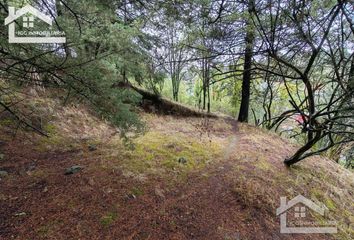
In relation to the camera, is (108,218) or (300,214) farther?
(300,214)

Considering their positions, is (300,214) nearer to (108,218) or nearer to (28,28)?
(108,218)

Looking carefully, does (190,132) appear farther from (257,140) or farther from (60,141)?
(60,141)

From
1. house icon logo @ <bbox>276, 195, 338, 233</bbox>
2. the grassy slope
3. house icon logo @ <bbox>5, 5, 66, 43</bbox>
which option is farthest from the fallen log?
house icon logo @ <bbox>5, 5, 66, 43</bbox>

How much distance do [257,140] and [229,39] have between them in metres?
2.85

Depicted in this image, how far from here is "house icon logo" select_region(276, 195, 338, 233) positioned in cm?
264

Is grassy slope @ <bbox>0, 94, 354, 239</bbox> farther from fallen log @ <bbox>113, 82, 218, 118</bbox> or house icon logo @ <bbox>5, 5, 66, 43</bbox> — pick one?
fallen log @ <bbox>113, 82, 218, 118</bbox>

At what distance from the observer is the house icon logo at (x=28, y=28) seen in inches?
77.0

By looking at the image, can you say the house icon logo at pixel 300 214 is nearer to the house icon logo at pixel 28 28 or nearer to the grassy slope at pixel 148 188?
the grassy slope at pixel 148 188

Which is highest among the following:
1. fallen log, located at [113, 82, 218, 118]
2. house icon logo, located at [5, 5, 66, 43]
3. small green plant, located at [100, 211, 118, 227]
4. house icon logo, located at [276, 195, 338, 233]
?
house icon logo, located at [5, 5, 66, 43]

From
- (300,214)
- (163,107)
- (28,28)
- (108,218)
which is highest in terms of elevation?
(28,28)

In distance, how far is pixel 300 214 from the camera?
291cm

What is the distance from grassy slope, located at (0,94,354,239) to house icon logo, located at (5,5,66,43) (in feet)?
5.21

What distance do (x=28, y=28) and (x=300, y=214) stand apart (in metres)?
3.66

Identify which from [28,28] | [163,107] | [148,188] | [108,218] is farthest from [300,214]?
[163,107]
